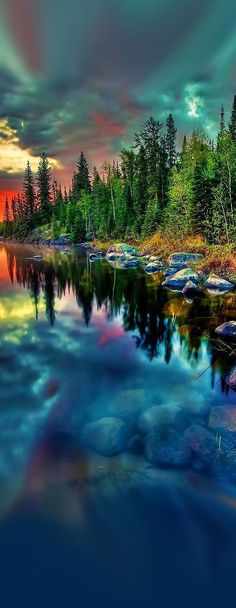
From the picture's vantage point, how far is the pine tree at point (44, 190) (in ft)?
300

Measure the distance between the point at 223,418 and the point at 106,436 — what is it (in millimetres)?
Result: 2239

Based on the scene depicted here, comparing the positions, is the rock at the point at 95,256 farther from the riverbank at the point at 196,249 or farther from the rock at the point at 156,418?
the rock at the point at 156,418

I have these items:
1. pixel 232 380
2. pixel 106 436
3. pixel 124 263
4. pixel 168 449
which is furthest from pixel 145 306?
pixel 124 263

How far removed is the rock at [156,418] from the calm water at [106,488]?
0.19 meters

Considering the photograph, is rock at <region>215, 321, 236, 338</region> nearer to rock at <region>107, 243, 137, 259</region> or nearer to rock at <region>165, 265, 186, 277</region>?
rock at <region>165, 265, 186, 277</region>

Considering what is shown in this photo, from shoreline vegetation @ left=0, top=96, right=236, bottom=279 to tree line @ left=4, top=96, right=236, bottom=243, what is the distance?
0.24 ft

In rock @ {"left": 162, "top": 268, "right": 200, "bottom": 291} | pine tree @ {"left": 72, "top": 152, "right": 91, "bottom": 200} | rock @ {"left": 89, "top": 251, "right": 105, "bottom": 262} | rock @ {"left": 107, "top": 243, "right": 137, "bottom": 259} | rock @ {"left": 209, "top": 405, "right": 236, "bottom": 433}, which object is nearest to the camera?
rock @ {"left": 209, "top": 405, "right": 236, "bottom": 433}

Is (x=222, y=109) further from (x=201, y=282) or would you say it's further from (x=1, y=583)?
(x=1, y=583)

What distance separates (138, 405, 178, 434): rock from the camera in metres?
6.30

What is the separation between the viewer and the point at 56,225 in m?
80.5

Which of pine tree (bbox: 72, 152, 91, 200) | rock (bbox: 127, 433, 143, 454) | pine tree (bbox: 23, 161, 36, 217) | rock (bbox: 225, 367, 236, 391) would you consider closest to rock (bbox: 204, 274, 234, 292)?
rock (bbox: 225, 367, 236, 391)

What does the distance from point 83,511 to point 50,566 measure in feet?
2.61

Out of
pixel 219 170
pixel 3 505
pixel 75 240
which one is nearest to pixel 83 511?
pixel 3 505

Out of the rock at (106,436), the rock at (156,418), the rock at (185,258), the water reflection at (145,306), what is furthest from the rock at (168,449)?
the rock at (185,258)
